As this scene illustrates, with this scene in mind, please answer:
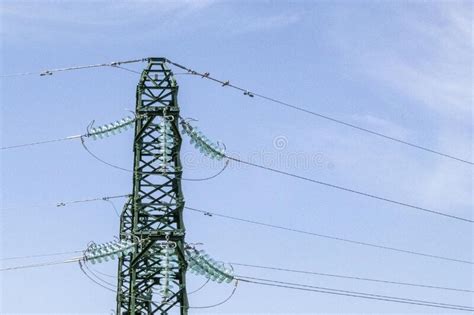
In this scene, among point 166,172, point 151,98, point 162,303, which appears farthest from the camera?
point 151,98

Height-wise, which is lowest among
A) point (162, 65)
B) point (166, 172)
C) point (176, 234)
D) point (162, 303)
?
point (162, 303)

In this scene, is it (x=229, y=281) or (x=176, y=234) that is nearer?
(x=176, y=234)

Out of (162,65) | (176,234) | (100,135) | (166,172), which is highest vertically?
(162,65)

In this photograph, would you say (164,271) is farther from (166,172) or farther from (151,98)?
(151,98)

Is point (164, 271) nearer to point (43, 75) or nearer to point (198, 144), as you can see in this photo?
point (198, 144)

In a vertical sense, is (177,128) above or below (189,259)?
above

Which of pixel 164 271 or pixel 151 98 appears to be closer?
pixel 164 271

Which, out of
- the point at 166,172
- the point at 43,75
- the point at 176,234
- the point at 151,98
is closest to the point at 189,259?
the point at 176,234

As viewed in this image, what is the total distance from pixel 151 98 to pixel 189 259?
7.39 meters

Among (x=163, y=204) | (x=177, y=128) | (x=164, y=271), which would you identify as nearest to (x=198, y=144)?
(x=177, y=128)

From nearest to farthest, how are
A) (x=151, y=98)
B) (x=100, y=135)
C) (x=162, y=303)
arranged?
(x=162, y=303), (x=151, y=98), (x=100, y=135)

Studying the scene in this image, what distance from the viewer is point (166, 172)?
33.4m

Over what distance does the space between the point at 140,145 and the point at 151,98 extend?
2275 millimetres

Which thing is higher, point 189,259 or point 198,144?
point 198,144
